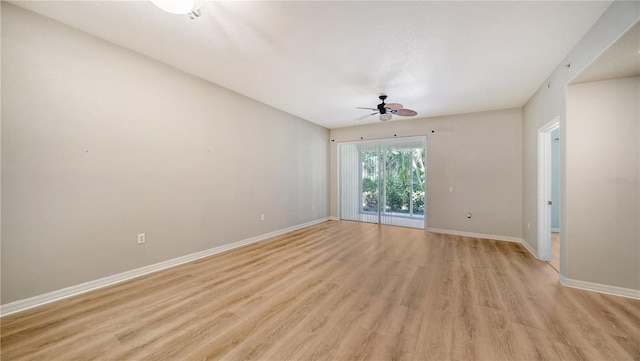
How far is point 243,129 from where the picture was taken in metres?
4.38

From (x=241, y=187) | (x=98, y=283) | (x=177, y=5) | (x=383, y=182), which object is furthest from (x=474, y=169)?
(x=98, y=283)

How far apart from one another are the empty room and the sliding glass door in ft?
7.73

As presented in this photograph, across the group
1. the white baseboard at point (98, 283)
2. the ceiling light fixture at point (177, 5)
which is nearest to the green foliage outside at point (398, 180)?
the white baseboard at point (98, 283)

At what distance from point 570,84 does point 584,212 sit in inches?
60.5

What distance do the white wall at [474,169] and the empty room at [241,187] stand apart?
2.12 ft

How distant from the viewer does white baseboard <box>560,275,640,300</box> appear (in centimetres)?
247

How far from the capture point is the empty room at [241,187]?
1.90 meters

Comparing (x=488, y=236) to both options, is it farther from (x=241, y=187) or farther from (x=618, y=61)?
(x=241, y=187)

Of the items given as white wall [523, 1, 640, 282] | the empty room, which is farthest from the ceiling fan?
white wall [523, 1, 640, 282]

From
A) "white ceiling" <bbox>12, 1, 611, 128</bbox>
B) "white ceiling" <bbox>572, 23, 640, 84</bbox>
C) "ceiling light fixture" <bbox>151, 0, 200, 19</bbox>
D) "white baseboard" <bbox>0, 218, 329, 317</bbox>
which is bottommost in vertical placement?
"white baseboard" <bbox>0, 218, 329, 317</bbox>

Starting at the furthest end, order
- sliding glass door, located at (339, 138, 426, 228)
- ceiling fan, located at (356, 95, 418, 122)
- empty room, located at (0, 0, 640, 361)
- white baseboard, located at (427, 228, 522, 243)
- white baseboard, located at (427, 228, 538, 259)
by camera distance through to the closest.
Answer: sliding glass door, located at (339, 138, 426, 228) < white baseboard, located at (427, 228, 522, 243) < white baseboard, located at (427, 228, 538, 259) < ceiling fan, located at (356, 95, 418, 122) < empty room, located at (0, 0, 640, 361)

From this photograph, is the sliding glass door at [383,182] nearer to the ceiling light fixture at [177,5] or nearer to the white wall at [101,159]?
the white wall at [101,159]

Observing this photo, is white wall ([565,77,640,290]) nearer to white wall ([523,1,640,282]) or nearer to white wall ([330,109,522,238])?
white wall ([523,1,640,282])

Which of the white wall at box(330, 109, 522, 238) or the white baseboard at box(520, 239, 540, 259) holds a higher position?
the white wall at box(330, 109, 522, 238)
